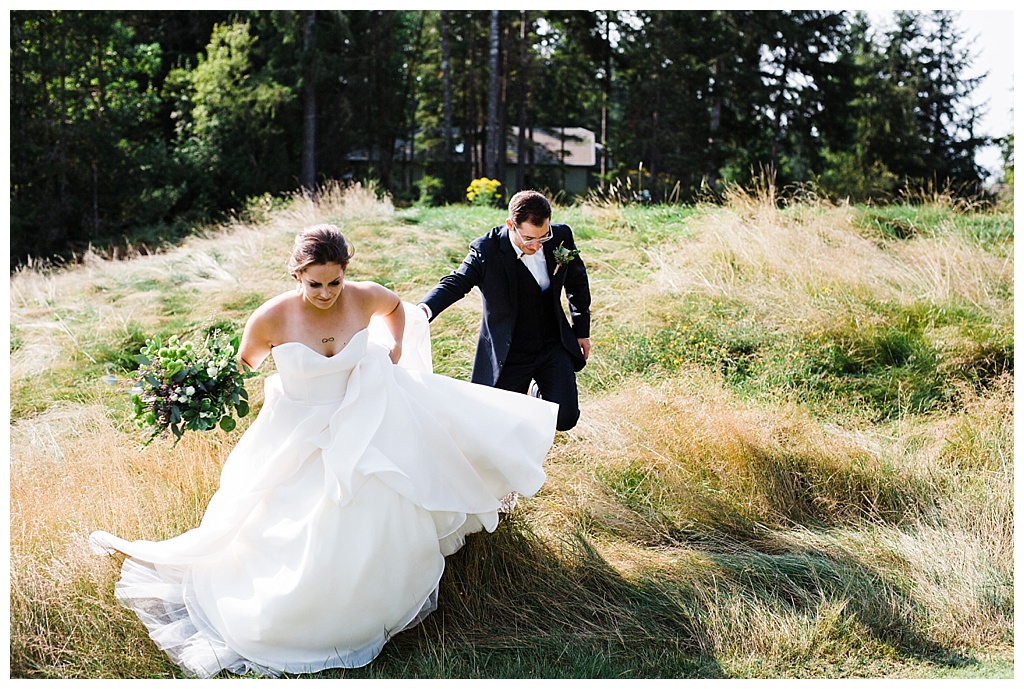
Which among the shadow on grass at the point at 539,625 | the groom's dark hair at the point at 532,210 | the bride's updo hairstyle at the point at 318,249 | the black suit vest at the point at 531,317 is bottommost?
the shadow on grass at the point at 539,625

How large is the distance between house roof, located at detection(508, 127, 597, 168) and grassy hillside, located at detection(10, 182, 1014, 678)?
18.3 m

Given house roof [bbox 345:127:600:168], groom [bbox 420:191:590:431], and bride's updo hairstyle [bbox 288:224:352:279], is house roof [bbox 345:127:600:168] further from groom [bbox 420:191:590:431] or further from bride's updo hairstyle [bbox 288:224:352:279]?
bride's updo hairstyle [bbox 288:224:352:279]

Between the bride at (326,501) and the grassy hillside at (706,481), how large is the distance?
20cm

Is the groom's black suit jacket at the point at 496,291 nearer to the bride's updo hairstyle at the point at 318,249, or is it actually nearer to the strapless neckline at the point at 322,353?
the strapless neckline at the point at 322,353

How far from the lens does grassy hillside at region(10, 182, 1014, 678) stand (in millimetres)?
4434

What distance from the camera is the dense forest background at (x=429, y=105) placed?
78.5ft

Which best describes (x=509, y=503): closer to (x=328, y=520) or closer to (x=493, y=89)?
(x=328, y=520)

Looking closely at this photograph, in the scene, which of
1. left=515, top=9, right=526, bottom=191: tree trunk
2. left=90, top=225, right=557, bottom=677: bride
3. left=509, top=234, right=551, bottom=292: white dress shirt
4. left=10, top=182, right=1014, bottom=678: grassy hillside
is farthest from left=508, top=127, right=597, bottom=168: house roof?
left=90, top=225, right=557, bottom=677: bride

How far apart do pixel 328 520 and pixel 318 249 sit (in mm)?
1167

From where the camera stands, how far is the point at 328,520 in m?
4.07

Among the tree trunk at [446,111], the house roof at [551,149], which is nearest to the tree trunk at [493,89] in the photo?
the tree trunk at [446,111]

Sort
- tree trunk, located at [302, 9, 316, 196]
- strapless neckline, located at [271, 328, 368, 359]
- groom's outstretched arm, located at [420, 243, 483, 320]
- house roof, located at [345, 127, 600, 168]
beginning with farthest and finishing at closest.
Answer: house roof, located at [345, 127, 600, 168]
tree trunk, located at [302, 9, 316, 196]
groom's outstretched arm, located at [420, 243, 483, 320]
strapless neckline, located at [271, 328, 368, 359]

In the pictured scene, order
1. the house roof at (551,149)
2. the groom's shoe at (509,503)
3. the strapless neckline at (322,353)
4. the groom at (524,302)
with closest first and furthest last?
the strapless neckline at (322,353) < the groom's shoe at (509,503) < the groom at (524,302) < the house roof at (551,149)

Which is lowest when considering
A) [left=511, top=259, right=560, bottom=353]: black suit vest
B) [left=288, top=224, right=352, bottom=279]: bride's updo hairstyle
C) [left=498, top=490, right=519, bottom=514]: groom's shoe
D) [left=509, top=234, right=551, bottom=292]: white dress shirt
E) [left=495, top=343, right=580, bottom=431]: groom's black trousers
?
[left=498, top=490, right=519, bottom=514]: groom's shoe
